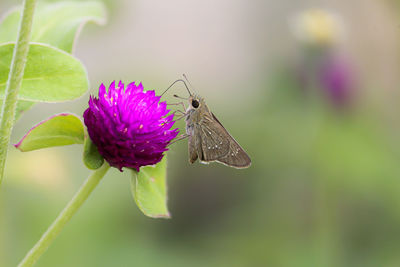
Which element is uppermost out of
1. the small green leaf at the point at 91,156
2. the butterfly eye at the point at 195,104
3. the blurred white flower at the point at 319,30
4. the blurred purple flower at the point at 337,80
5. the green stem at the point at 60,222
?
→ the blurred white flower at the point at 319,30

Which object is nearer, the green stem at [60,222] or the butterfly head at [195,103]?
the green stem at [60,222]

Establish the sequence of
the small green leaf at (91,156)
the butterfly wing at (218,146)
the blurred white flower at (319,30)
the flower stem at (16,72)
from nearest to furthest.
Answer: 1. the flower stem at (16,72)
2. the small green leaf at (91,156)
3. the butterfly wing at (218,146)
4. the blurred white flower at (319,30)

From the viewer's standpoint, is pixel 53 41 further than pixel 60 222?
Yes

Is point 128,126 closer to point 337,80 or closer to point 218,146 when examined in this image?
point 218,146

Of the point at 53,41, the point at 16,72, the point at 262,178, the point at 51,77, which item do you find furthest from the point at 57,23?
the point at 262,178

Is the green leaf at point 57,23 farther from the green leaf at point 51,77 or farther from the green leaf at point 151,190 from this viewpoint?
the green leaf at point 151,190

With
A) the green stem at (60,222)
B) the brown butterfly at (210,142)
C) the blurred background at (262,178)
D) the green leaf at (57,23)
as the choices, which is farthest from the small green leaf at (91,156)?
the blurred background at (262,178)

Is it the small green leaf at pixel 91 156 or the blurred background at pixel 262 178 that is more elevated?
the small green leaf at pixel 91 156

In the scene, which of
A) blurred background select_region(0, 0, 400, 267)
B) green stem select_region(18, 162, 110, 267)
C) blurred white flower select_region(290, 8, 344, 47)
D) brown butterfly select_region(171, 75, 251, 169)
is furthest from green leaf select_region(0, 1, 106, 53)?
blurred white flower select_region(290, 8, 344, 47)
